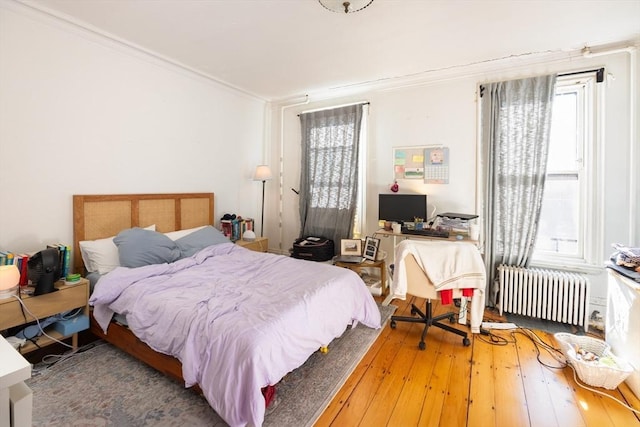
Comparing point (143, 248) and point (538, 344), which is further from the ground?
point (143, 248)

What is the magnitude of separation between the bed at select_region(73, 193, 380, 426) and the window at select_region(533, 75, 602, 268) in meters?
2.13

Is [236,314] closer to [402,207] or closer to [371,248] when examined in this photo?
[371,248]

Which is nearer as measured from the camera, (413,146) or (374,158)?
(413,146)

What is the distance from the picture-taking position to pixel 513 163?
3.13 meters

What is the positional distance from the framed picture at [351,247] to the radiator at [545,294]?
154 cm

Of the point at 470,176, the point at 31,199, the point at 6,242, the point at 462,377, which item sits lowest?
the point at 462,377

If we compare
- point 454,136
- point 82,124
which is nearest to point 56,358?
point 82,124

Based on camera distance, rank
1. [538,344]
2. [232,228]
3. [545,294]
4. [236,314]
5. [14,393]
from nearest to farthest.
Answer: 1. [14,393]
2. [236,314]
3. [538,344]
4. [545,294]
5. [232,228]

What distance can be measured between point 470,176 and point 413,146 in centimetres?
75

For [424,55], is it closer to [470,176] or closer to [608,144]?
[470,176]

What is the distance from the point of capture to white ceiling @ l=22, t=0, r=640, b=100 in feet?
7.44

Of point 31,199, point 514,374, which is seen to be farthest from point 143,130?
point 514,374

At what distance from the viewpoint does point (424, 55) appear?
308cm

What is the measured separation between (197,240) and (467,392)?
2726 millimetres
